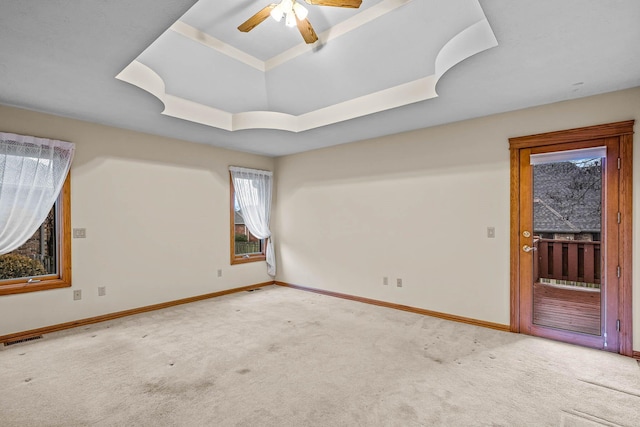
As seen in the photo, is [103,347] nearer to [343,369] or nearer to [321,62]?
[343,369]

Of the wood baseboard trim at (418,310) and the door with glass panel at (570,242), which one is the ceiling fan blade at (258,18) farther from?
the wood baseboard trim at (418,310)

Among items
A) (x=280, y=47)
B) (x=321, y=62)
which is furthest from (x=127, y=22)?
(x=321, y=62)

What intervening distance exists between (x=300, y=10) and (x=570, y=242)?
3491 mm

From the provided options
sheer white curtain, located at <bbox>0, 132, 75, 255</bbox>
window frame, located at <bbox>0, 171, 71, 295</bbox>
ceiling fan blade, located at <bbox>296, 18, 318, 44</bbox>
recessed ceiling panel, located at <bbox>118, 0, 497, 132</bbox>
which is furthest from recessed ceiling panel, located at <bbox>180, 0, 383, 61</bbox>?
window frame, located at <bbox>0, 171, 71, 295</bbox>

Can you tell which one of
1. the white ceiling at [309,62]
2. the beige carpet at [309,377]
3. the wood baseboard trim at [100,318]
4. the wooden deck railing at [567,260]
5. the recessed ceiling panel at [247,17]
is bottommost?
the beige carpet at [309,377]

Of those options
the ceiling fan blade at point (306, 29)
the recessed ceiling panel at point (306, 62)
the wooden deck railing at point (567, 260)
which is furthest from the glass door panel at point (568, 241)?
the ceiling fan blade at point (306, 29)

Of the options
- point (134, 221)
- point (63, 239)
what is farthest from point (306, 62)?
point (63, 239)

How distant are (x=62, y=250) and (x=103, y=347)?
131 cm

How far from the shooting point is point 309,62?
10.6 feet

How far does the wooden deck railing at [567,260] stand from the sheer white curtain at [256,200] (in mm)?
4014

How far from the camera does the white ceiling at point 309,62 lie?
6.08 ft

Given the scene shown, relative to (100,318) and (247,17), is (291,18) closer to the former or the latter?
(247,17)

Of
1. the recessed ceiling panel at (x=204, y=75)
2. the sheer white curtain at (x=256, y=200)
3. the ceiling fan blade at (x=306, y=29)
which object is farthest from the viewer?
the sheer white curtain at (x=256, y=200)

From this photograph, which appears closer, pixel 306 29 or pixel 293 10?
pixel 293 10
